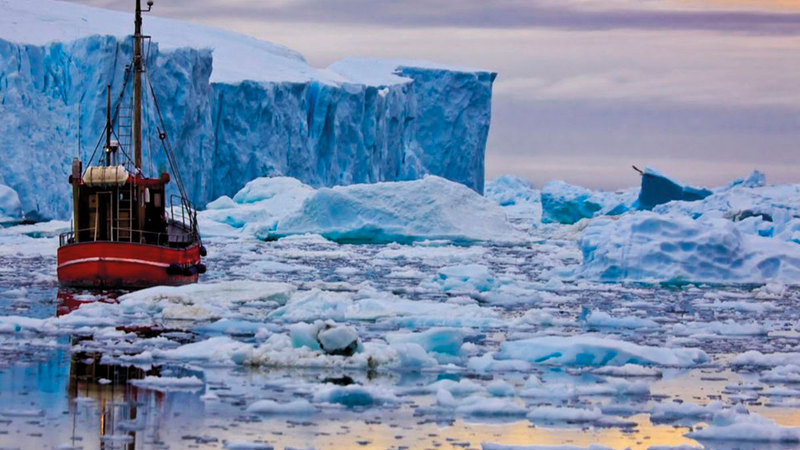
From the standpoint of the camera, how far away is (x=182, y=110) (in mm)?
27828

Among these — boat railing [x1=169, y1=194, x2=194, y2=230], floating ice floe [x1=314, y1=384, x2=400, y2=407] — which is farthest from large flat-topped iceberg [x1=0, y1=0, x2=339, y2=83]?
floating ice floe [x1=314, y1=384, x2=400, y2=407]

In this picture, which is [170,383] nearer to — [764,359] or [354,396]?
[354,396]

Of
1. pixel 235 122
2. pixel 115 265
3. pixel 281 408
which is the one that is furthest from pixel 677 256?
pixel 235 122

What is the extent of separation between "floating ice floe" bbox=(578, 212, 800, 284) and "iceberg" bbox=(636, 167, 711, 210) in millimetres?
15746

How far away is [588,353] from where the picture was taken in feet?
28.2

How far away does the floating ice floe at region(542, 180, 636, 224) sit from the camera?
3862 centimetres

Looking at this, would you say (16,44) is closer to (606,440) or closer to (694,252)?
(694,252)

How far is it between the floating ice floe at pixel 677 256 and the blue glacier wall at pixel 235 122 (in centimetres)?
834

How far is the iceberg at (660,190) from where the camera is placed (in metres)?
32.3

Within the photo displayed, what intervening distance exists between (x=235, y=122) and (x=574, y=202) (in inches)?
512

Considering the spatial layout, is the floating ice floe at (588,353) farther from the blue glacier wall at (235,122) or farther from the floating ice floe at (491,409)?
the blue glacier wall at (235,122)

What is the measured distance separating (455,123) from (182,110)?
1661 centimetres

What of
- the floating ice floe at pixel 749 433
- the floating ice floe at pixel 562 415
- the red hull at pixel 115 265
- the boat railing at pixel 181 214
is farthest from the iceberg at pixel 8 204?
the floating ice floe at pixel 749 433

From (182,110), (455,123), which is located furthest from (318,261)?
(455,123)
